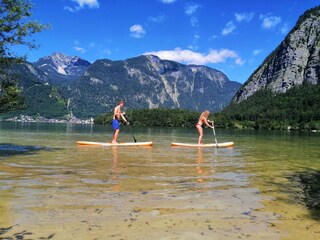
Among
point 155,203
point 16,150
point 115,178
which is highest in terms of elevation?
point 16,150

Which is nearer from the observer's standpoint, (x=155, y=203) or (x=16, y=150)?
(x=155, y=203)

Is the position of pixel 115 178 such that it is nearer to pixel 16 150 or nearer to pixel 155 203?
pixel 155 203

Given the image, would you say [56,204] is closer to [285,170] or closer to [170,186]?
[170,186]

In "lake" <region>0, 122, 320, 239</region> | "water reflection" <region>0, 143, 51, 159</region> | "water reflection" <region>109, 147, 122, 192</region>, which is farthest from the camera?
"water reflection" <region>0, 143, 51, 159</region>

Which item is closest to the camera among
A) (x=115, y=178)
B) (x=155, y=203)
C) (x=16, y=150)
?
(x=155, y=203)

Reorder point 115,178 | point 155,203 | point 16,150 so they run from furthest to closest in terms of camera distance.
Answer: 1. point 16,150
2. point 115,178
3. point 155,203

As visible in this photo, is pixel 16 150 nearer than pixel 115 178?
No

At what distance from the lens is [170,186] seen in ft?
40.4

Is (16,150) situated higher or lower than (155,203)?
higher

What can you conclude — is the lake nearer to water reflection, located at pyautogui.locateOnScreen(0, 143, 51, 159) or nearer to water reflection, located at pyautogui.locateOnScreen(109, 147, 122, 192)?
water reflection, located at pyautogui.locateOnScreen(109, 147, 122, 192)

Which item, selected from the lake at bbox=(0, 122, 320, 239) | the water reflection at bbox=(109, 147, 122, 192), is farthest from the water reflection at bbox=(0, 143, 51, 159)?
the water reflection at bbox=(109, 147, 122, 192)

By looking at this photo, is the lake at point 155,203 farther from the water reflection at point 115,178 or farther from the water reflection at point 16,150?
the water reflection at point 16,150

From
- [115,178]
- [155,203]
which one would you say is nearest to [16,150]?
[115,178]

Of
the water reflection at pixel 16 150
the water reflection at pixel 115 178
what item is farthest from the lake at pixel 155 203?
the water reflection at pixel 16 150
